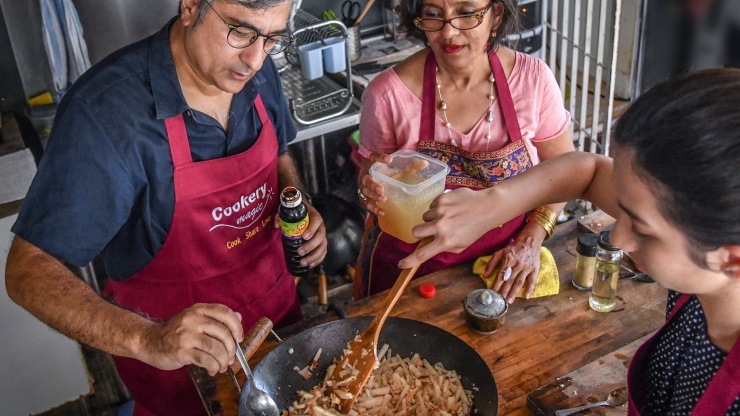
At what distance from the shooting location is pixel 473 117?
8.20 ft

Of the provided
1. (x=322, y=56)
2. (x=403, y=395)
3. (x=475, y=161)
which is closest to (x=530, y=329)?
(x=403, y=395)

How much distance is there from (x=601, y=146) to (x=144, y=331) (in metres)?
2.73

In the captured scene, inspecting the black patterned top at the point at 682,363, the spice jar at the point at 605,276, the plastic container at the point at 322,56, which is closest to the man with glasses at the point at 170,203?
the spice jar at the point at 605,276

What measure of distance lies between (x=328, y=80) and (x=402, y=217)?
2.16 metres

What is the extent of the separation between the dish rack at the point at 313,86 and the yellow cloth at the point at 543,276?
1592 millimetres

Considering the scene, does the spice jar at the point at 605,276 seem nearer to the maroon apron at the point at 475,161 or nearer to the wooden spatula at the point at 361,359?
the maroon apron at the point at 475,161

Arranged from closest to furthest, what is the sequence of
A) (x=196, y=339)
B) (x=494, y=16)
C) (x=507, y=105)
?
1. (x=196, y=339)
2. (x=494, y=16)
3. (x=507, y=105)

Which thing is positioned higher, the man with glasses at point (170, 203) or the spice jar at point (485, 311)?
the man with glasses at point (170, 203)

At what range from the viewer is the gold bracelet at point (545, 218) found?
7.89 ft

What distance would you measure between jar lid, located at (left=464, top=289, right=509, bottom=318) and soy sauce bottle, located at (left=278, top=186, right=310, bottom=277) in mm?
545

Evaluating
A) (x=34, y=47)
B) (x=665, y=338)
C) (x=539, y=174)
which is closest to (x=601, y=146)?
(x=539, y=174)

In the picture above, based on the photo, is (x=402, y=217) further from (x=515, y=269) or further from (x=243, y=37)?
(x=243, y=37)

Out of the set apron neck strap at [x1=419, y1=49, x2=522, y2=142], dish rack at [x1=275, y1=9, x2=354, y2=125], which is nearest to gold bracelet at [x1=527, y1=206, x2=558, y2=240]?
apron neck strap at [x1=419, y1=49, x2=522, y2=142]

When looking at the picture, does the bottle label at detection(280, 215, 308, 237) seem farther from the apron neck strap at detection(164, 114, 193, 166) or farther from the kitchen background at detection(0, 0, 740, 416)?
the kitchen background at detection(0, 0, 740, 416)
